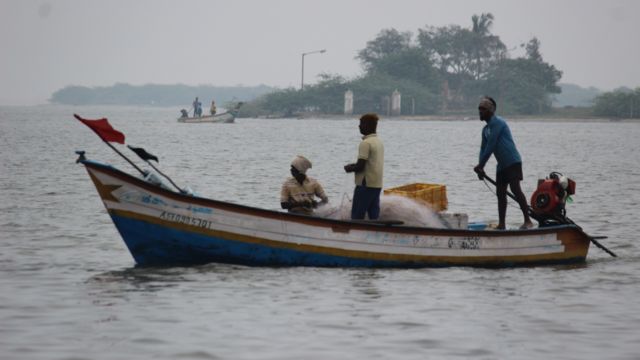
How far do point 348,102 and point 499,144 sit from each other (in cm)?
13433

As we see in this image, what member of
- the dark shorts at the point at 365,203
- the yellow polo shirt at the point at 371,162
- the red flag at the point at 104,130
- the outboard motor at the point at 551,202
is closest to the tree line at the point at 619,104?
the outboard motor at the point at 551,202

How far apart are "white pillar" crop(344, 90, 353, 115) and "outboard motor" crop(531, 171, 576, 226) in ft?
431

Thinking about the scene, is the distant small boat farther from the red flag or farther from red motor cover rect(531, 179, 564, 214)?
the red flag

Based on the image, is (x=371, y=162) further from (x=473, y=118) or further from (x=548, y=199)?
(x=473, y=118)

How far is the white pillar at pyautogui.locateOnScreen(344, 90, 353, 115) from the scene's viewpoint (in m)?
148

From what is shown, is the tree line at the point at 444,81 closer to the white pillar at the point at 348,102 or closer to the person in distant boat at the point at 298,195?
the white pillar at the point at 348,102

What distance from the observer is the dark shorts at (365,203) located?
50.8 feet

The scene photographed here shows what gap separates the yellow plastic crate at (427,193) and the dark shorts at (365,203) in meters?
0.95

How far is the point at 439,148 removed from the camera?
6869 centimetres

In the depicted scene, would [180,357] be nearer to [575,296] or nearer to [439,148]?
[575,296]

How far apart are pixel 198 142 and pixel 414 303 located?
57673mm

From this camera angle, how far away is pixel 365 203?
15523 millimetres

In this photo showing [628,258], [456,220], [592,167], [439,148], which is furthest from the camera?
[439,148]

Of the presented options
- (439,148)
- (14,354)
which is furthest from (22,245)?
(439,148)
